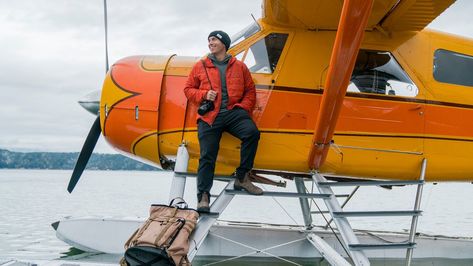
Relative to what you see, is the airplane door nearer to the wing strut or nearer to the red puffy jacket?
the wing strut

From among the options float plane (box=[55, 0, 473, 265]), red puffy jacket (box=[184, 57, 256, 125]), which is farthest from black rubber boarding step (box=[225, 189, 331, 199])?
red puffy jacket (box=[184, 57, 256, 125])

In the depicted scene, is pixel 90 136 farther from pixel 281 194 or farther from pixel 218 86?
pixel 281 194

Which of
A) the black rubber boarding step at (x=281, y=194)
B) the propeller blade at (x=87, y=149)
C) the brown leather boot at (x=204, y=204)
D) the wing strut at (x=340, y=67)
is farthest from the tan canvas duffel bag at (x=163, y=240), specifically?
the propeller blade at (x=87, y=149)

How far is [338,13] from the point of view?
4.67 m

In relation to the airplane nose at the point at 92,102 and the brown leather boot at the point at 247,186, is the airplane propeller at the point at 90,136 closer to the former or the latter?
the airplane nose at the point at 92,102

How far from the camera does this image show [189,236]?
4.23 metres

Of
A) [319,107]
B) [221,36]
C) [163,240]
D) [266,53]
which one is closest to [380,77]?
[319,107]

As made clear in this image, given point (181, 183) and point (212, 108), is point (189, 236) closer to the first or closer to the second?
point (181, 183)

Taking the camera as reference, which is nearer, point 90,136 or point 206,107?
point 206,107

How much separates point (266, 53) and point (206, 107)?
0.99m

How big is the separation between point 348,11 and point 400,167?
6.50 feet

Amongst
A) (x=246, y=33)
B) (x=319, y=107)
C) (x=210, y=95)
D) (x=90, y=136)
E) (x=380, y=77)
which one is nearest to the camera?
(x=210, y=95)

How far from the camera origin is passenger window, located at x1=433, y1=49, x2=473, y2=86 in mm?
5141

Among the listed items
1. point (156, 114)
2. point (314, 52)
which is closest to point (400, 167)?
point (314, 52)
